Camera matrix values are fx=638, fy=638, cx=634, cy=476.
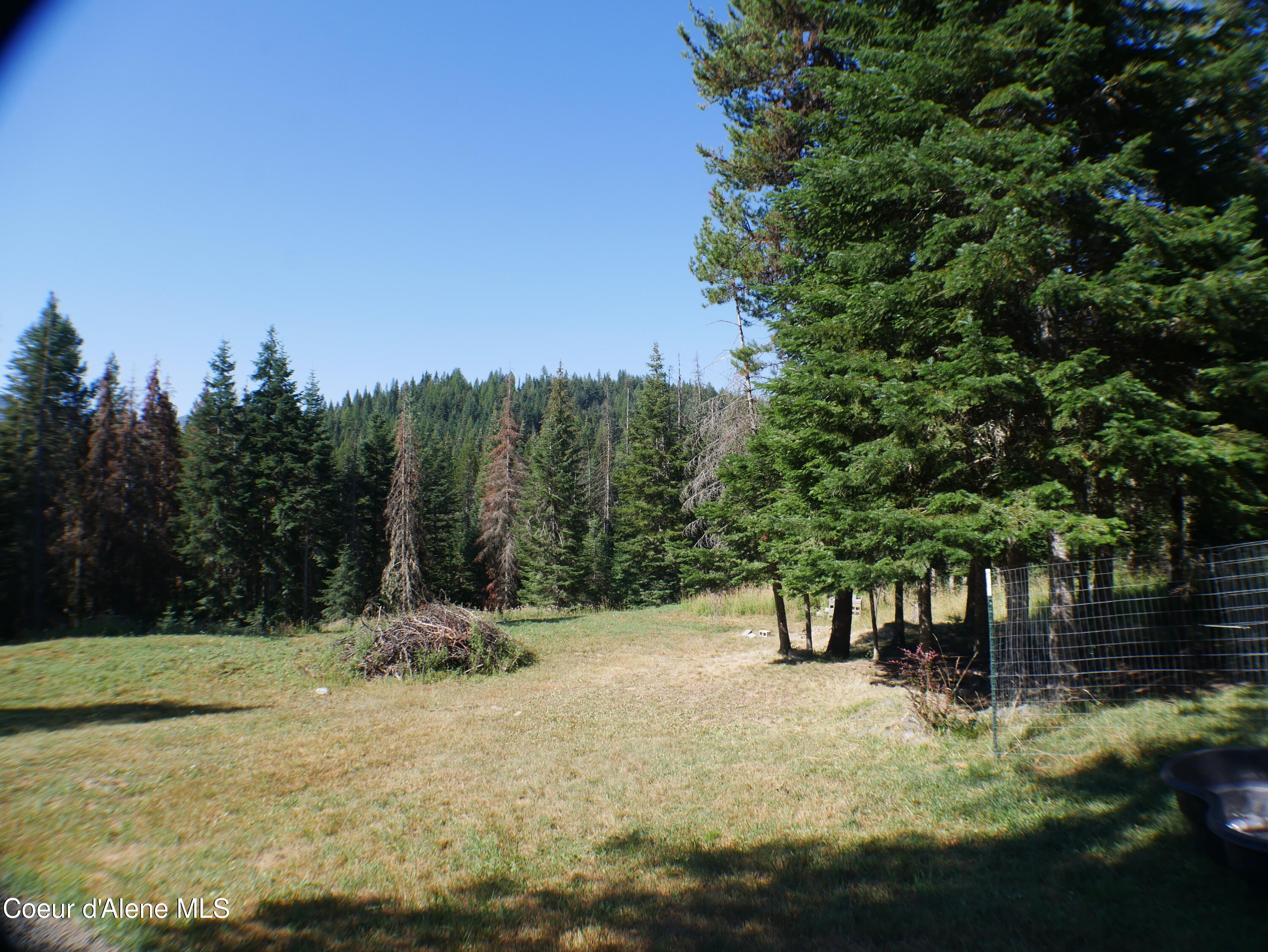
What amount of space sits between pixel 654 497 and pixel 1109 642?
31.9 meters

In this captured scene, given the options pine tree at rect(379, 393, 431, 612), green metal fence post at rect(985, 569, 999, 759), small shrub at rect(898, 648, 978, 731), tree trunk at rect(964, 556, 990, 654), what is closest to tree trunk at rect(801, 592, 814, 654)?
→ tree trunk at rect(964, 556, 990, 654)

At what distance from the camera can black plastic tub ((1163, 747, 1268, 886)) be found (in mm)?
3184

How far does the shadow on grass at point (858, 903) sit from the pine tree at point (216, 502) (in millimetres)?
30691

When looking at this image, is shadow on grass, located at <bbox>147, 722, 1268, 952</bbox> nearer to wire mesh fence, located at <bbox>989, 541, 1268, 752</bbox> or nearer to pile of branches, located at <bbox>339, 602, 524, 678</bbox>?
wire mesh fence, located at <bbox>989, 541, 1268, 752</bbox>

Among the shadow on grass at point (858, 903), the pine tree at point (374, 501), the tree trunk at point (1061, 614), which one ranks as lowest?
the shadow on grass at point (858, 903)

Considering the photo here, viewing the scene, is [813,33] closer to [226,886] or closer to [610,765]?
[610,765]

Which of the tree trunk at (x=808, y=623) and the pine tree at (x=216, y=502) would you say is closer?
the tree trunk at (x=808, y=623)

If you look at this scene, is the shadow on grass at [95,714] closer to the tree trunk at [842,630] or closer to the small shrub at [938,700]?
the small shrub at [938,700]

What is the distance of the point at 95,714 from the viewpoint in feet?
32.4

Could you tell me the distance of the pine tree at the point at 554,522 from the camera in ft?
121

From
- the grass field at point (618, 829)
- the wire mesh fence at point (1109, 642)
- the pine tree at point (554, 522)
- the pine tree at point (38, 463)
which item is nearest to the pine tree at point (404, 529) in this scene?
the pine tree at point (554, 522)

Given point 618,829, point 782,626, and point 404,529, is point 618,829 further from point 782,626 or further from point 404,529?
point 404,529

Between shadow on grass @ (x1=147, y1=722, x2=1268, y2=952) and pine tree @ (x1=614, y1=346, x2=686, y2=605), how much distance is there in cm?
3124

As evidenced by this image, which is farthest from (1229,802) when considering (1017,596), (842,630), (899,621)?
(842,630)
